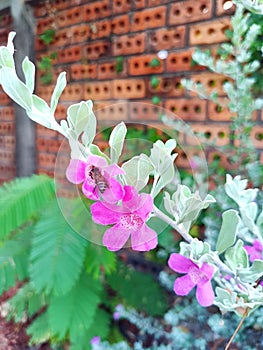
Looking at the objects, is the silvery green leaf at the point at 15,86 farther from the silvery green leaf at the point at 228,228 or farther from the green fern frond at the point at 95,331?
the green fern frond at the point at 95,331

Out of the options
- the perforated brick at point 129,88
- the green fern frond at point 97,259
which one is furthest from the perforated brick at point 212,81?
the green fern frond at point 97,259

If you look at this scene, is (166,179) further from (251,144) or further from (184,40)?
(184,40)

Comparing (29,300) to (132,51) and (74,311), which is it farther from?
(132,51)

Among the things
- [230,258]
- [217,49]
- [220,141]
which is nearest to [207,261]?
[230,258]

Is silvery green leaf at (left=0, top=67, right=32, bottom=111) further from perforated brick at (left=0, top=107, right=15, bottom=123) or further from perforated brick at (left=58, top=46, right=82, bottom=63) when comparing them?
perforated brick at (left=0, top=107, right=15, bottom=123)

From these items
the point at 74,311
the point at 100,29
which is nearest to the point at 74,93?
the point at 100,29

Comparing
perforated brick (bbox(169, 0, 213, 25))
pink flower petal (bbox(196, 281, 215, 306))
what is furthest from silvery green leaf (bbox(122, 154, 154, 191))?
perforated brick (bbox(169, 0, 213, 25))
